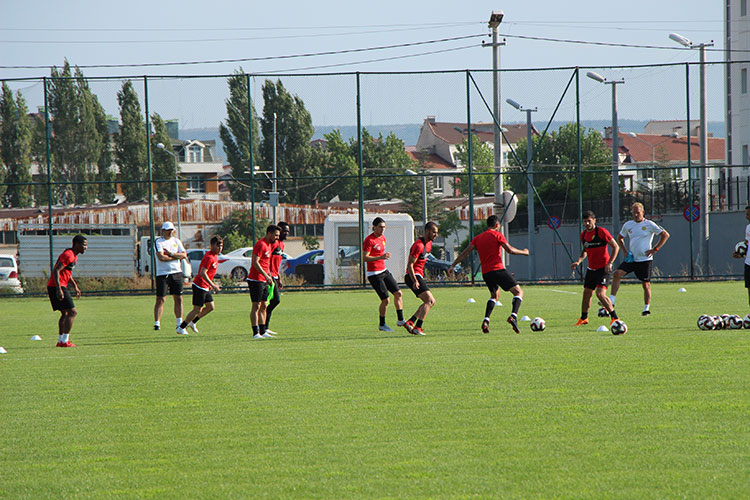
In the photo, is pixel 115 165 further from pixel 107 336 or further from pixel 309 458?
pixel 309 458

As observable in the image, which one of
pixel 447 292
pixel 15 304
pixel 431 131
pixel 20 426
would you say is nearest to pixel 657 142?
pixel 431 131

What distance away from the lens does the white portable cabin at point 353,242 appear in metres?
30.2

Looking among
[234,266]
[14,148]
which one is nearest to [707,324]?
[234,266]

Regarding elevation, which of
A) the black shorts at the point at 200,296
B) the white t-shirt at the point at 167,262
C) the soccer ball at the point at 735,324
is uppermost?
the white t-shirt at the point at 167,262

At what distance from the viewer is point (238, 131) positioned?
119 feet

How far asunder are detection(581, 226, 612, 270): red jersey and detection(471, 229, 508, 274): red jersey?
1778 mm

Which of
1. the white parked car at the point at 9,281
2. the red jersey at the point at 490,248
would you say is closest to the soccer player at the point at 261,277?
the red jersey at the point at 490,248

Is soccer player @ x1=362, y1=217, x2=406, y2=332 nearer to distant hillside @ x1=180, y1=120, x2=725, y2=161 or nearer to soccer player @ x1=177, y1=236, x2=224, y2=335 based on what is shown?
soccer player @ x1=177, y1=236, x2=224, y2=335

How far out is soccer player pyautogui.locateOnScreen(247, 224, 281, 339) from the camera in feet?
45.0

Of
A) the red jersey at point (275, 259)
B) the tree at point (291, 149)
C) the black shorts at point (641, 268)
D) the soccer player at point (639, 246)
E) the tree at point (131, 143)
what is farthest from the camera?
the tree at point (291, 149)

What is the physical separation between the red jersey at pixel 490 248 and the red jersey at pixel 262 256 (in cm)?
319

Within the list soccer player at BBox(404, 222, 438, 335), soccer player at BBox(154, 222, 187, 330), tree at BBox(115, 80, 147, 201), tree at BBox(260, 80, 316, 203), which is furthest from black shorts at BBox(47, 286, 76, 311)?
tree at BBox(260, 80, 316, 203)

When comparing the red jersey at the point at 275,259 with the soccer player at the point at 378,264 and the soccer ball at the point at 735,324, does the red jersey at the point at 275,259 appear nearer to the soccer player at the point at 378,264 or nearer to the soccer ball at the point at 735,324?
the soccer player at the point at 378,264

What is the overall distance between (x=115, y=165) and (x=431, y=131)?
46229 millimetres
